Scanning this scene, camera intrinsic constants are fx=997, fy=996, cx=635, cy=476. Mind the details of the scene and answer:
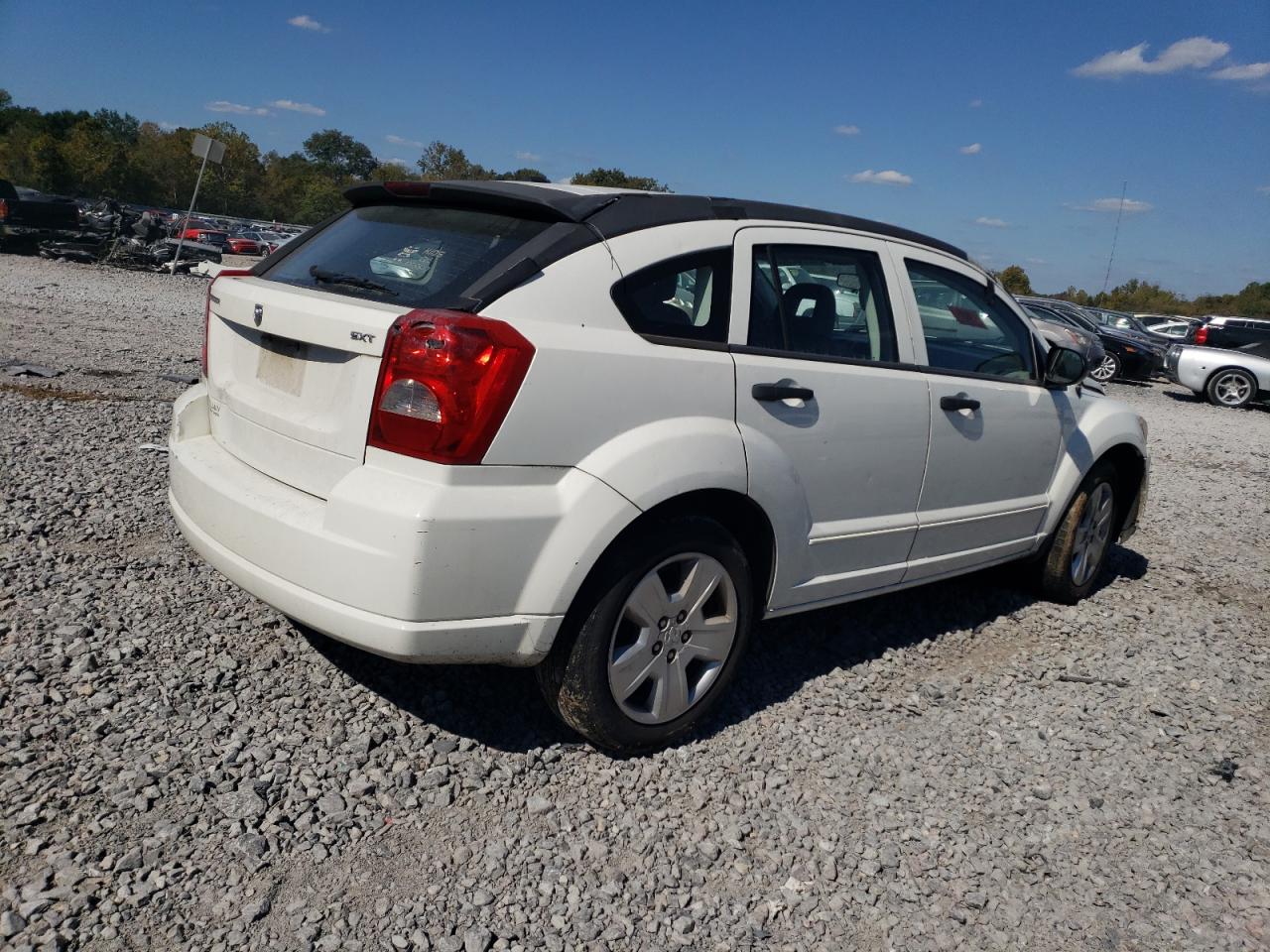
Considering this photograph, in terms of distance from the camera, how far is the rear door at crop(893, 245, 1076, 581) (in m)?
4.12

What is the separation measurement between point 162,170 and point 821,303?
3370 inches

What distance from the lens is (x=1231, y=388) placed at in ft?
63.0

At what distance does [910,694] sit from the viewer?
161 inches

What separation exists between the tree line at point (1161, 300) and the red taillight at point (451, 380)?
66.6 meters

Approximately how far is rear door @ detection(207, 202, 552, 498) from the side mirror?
112 inches

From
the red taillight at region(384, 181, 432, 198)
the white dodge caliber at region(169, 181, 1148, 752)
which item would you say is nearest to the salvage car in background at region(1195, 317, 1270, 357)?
the white dodge caliber at region(169, 181, 1148, 752)

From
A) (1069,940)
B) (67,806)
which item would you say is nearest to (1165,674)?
(1069,940)

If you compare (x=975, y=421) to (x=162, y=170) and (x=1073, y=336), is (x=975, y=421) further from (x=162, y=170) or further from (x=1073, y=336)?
(x=162, y=170)

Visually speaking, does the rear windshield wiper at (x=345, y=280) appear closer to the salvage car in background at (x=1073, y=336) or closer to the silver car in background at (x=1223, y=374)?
the salvage car in background at (x=1073, y=336)

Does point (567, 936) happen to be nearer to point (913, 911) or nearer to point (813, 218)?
point (913, 911)

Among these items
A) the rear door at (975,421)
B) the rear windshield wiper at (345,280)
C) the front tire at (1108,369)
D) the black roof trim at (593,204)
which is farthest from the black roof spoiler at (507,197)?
the front tire at (1108,369)

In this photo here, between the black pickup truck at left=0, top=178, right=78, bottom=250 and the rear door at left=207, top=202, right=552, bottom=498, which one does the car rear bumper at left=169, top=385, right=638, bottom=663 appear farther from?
the black pickup truck at left=0, top=178, right=78, bottom=250

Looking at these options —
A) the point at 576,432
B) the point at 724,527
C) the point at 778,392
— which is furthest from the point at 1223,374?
the point at 576,432

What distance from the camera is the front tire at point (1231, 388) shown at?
748 inches
